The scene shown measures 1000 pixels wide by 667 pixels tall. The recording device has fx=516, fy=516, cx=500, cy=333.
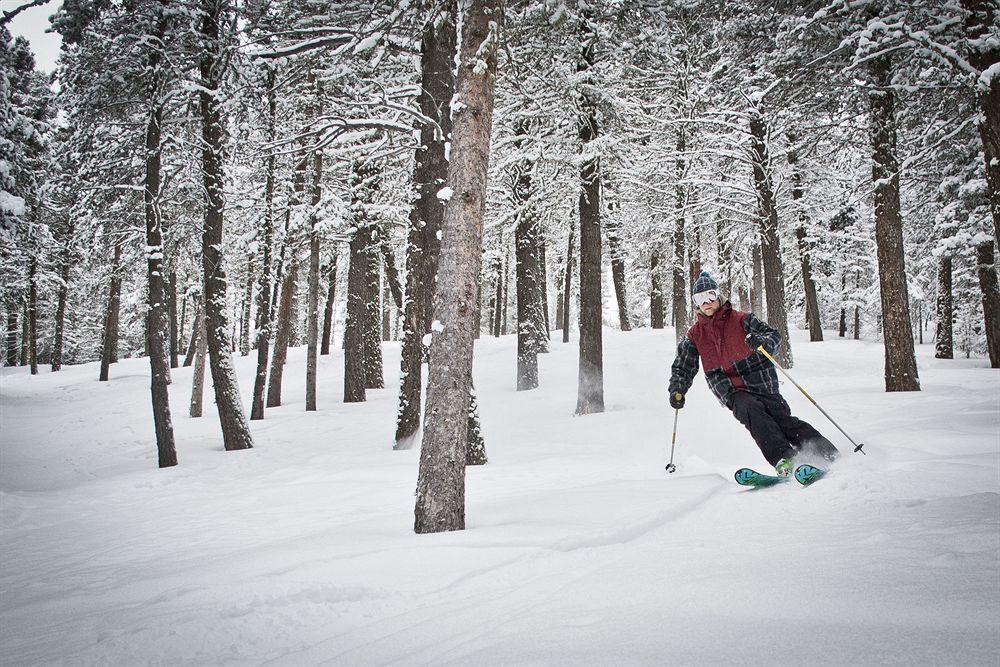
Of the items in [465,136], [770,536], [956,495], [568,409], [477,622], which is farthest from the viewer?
[568,409]

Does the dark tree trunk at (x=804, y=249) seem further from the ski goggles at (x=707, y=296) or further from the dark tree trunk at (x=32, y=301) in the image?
the dark tree trunk at (x=32, y=301)

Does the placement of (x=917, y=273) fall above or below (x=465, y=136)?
above

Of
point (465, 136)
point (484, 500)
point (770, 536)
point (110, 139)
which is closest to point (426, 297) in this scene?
point (484, 500)

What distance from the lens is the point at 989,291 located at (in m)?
16.6

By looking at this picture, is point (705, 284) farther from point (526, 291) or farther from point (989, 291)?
point (989, 291)

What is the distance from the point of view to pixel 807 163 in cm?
1777

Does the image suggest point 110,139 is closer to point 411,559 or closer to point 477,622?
point 411,559

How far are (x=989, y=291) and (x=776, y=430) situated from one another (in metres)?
17.9

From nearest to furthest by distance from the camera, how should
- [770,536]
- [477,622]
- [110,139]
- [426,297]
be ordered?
[477,622]
[770,536]
[426,297]
[110,139]

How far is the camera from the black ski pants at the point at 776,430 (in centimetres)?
468

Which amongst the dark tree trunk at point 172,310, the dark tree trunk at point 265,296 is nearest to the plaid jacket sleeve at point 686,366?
the dark tree trunk at point 265,296

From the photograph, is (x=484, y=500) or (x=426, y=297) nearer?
(x=484, y=500)

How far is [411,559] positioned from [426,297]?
5992 mm

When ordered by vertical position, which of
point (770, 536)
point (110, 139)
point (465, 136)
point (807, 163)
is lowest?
point (770, 536)
